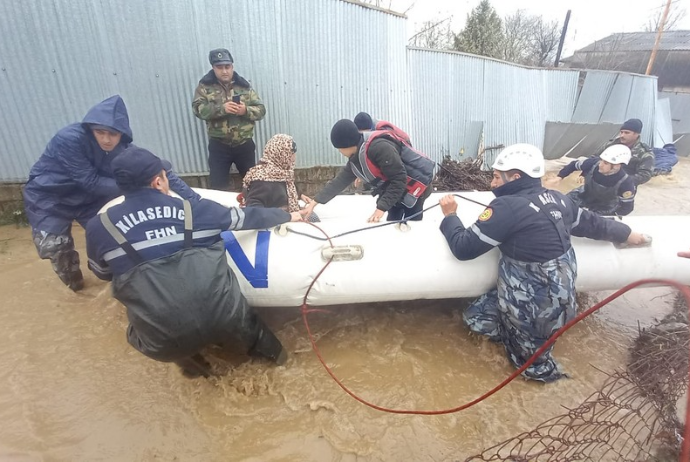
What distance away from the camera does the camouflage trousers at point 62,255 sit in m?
2.95

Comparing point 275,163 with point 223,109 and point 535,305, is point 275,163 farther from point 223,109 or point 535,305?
point 535,305

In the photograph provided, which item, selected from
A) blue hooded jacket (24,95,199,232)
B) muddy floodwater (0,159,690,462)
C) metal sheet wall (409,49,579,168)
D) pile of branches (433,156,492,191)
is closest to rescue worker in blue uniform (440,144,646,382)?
muddy floodwater (0,159,690,462)

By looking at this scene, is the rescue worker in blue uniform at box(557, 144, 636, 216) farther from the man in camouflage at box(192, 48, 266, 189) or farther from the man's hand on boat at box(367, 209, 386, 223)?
the man in camouflage at box(192, 48, 266, 189)

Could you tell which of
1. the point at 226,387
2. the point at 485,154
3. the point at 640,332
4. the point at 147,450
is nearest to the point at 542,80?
the point at 485,154

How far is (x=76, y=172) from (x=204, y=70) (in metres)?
2.20

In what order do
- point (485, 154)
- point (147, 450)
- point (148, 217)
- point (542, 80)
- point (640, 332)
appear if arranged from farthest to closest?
point (542, 80) < point (485, 154) < point (640, 332) < point (147, 450) < point (148, 217)

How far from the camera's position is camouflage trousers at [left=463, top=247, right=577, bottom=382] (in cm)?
234

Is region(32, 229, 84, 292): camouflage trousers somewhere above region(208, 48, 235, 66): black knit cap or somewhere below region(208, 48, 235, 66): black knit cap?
below

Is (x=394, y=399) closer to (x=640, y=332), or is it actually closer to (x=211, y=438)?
(x=211, y=438)

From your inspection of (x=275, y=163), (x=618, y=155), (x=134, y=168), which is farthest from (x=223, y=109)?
(x=618, y=155)

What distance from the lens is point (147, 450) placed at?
2.04 meters

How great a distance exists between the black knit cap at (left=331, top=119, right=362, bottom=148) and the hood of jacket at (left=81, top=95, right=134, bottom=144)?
1.57m

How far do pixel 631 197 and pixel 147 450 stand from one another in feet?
15.1

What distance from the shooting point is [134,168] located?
1782 millimetres
